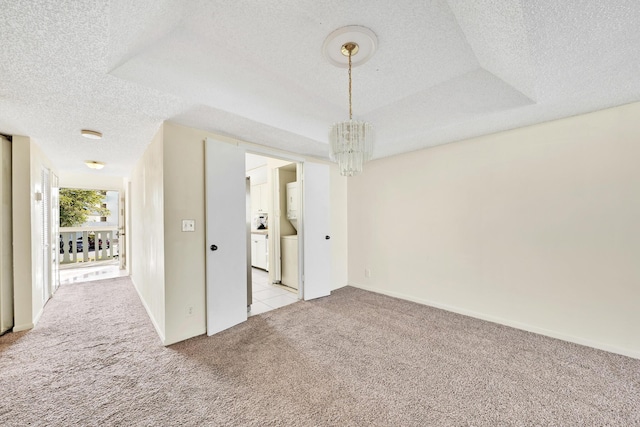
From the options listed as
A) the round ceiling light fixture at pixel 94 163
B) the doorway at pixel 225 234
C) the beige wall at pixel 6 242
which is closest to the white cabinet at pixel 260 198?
the doorway at pixel 225 234

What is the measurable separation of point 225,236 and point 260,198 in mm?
3311

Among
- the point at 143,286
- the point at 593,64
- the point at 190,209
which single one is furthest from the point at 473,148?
the point at 143,286

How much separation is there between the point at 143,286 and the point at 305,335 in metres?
2.67

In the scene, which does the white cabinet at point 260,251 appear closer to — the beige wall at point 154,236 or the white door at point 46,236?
the beige wall at point 154,236

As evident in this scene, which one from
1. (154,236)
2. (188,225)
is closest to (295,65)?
(188,225)

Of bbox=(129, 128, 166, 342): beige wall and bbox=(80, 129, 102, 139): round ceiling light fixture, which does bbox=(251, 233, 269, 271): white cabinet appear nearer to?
bbox=(129, 128, 166, 342): beige wall

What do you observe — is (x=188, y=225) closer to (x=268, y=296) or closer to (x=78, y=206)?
(x=268, y=296)

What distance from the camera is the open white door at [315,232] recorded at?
3.77m

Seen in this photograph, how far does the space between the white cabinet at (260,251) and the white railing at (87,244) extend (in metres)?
4.55

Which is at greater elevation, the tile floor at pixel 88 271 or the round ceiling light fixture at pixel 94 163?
the round ceiling light fixture at pixel 94 163

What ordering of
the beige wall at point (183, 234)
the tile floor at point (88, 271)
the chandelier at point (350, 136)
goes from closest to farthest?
the chandelier at point (350, 136) < the beige wall at point (183, 234) < the tile floor at point (88, 271)

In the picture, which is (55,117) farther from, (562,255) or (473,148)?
(562,255)

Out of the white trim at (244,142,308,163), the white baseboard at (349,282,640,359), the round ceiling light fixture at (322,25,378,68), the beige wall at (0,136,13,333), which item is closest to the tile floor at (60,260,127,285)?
the beige wall at (0,136,13,333)

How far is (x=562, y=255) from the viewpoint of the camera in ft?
8.29
